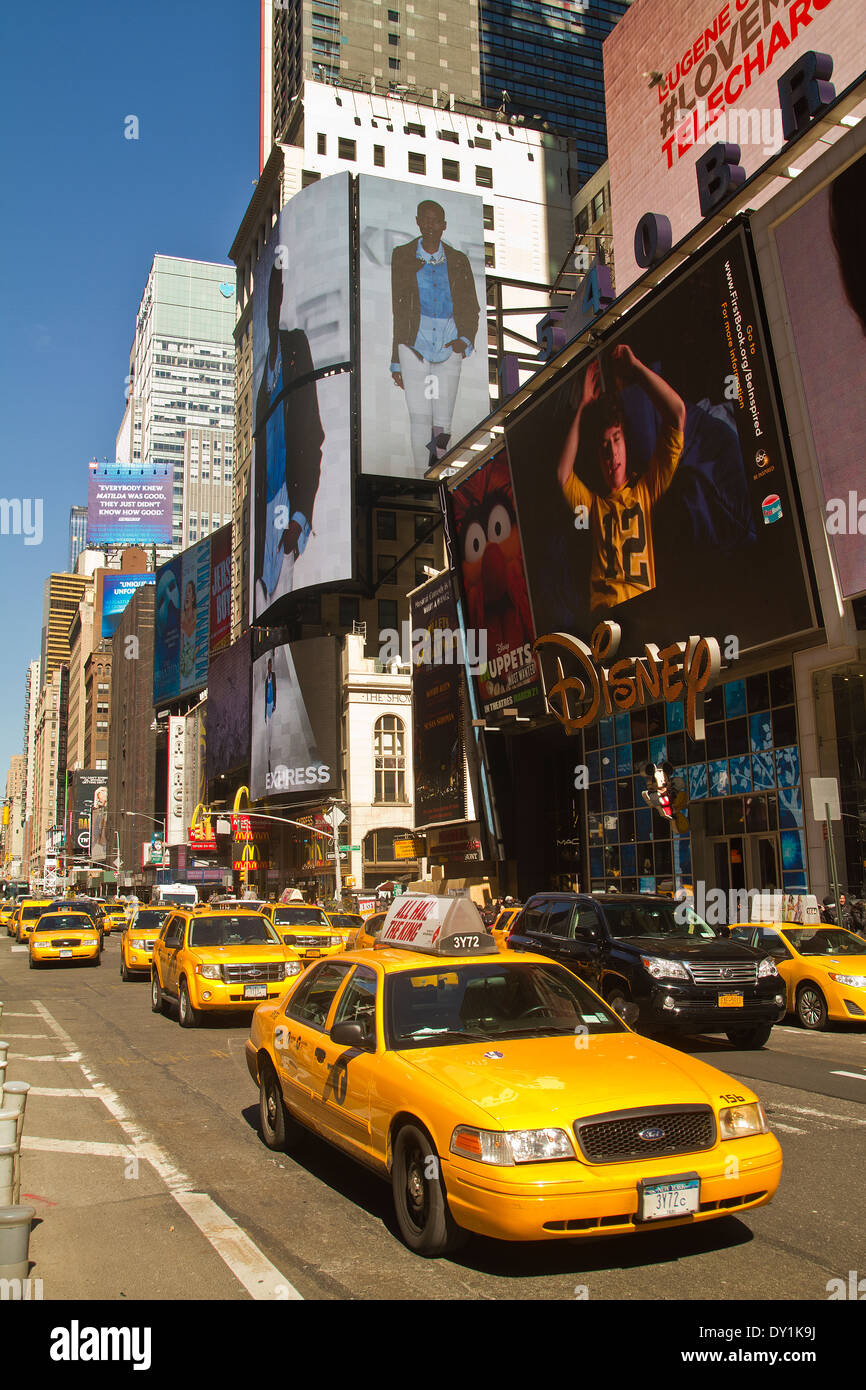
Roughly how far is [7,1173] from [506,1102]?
2.40 m

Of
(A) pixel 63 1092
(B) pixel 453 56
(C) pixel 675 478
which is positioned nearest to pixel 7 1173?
(A) pixel 63 1092

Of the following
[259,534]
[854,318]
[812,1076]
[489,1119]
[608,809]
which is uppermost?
[259,534]

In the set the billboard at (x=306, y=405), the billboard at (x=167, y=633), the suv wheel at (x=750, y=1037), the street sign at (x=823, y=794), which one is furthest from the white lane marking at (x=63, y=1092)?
the billboard at (x=167, y=633)

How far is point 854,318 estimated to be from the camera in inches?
909

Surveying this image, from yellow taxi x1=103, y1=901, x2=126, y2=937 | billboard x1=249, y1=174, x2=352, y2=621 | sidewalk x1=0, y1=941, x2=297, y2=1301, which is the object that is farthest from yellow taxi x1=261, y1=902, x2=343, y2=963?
billboard x1=249, y1=174, x2=352, y2=621

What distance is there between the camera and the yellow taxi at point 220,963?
48.5ft

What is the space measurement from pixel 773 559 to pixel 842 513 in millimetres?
2272

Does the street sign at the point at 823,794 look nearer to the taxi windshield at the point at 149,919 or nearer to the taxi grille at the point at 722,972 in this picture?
the taxi grille at the point at 722,972

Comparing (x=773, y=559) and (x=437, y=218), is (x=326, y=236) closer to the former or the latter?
(x=437, y=218)

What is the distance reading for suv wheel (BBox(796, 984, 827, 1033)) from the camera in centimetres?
1504

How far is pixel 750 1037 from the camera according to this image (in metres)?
12.8

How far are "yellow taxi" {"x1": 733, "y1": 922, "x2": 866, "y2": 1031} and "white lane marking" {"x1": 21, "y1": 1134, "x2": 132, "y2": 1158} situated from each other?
923 cm

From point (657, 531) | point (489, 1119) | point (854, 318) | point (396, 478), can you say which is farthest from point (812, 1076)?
point (396, 478)

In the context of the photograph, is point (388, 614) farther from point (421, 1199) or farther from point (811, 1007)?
point (421, 1199)
